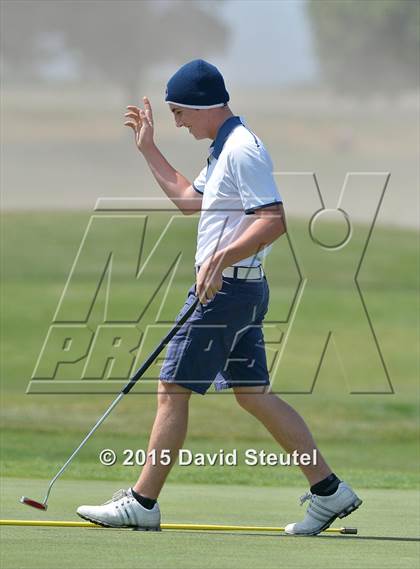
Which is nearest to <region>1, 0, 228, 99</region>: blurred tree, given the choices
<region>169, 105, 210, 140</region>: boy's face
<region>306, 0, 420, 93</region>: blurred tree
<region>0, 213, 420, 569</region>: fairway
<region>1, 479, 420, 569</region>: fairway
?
<region>306, 0, 420, 93</region>: blurred tree

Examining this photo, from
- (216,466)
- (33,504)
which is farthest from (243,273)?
(216,466)

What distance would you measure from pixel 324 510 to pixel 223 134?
1.46 meters

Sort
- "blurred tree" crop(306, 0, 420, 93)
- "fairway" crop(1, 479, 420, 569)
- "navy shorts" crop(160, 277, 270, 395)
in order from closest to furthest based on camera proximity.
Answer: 1. "fairway" crop(1, 479, 420, 569)
2. "navy shorts" crop(160, 277, 270, 395)
3. "blurred tree" crop(306, 0, 420, 93)

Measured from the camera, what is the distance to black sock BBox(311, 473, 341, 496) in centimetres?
595

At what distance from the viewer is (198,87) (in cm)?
584

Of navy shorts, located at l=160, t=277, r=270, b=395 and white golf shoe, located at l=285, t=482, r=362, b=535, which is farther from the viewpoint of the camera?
white golf shoe, located at l=285, t=482, r=362, b=535

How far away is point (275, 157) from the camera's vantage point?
40.7 metres

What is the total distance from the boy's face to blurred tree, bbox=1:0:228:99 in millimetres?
31794

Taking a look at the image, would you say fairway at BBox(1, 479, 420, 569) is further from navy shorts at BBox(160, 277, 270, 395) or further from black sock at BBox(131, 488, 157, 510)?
navy shorts at BBox(160, 277, 270, 395)

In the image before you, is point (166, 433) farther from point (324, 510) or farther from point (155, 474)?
point (324, 510)

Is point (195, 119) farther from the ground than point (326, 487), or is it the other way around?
point (195, 119)

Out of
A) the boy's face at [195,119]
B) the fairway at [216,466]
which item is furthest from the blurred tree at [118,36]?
the boy's face at [195,119]

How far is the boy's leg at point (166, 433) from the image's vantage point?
19.0ft

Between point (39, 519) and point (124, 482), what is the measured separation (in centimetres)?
204
